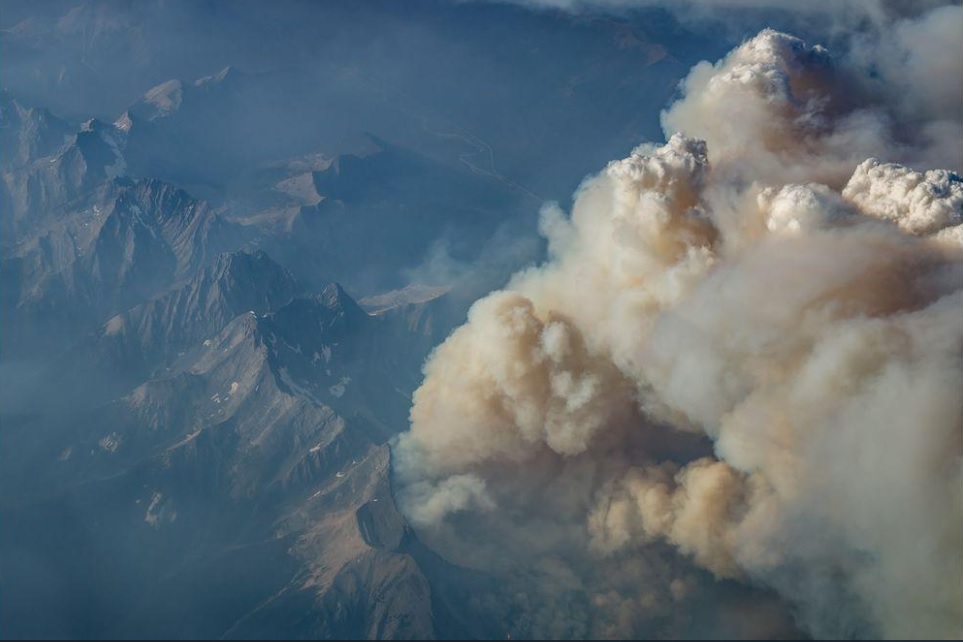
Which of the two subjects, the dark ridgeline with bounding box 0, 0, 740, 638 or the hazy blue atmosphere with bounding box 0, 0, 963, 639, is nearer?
the hazy blue atmosphere with bounding box 0, 0, 963, 639

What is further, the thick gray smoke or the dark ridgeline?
the dark ridgeline

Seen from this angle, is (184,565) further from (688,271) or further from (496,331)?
(688,271)

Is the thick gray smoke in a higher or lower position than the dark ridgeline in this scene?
higher

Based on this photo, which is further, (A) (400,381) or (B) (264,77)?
(B) (264,77)

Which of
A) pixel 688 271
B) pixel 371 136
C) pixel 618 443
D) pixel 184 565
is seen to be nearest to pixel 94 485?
pixel 184 565

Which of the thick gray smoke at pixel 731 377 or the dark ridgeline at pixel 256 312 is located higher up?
the thick gray smoke at pixel 731 377

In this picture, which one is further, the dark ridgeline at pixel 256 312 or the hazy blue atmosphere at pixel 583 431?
the dark ridgeline at pixel 256 312

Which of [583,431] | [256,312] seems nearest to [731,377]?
[583,431]

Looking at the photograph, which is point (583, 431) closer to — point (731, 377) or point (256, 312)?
point (731, 377)
